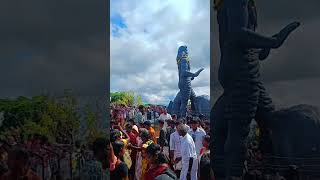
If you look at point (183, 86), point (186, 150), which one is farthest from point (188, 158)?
point (183, 86)

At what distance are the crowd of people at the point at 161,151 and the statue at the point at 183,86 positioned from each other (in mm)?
916

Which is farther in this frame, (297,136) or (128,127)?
(128,127)

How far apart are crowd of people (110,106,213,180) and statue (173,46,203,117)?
0.92 m

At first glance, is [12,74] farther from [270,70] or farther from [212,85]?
[270,70]

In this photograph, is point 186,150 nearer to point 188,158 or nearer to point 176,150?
point 188,158

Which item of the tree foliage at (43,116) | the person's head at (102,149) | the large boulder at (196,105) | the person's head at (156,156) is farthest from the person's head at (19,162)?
the large boulder at (196,105)

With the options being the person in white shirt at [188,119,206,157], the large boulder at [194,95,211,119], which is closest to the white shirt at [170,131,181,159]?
the person in white shirt at [188,119,206,157]

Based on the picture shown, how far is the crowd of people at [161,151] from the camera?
139 inches

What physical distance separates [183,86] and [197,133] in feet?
7.30

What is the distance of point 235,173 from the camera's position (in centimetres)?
461

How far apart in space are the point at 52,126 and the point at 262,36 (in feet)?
6.84

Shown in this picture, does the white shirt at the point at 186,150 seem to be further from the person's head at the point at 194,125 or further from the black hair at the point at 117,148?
the black hair at the point at 117,148

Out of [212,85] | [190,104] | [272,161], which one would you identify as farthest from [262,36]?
[190,104]

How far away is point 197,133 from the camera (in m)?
6.69
